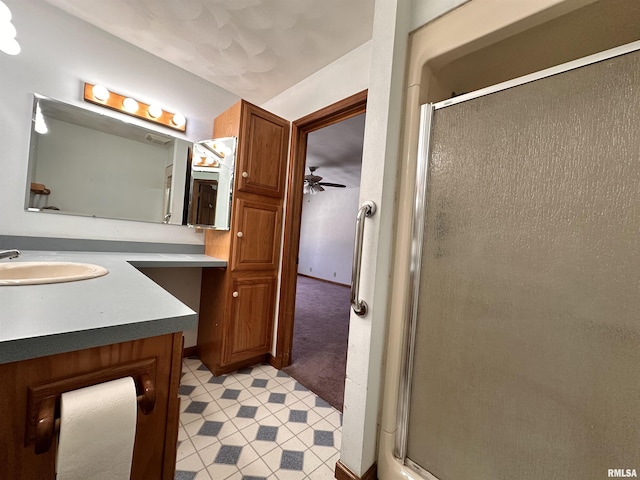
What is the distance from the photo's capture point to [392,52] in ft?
3.37

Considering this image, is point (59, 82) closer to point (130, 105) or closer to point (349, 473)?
point (130, 105)

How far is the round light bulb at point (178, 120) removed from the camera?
74.4 inches

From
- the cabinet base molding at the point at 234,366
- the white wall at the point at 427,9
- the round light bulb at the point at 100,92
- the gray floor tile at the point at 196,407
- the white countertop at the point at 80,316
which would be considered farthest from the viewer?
the cabinet base molding at the point at 234,366

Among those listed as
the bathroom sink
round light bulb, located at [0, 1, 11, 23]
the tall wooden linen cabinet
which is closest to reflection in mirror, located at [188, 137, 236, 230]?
the tall wooden linen cabinet

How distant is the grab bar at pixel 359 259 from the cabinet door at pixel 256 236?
1.04 metres

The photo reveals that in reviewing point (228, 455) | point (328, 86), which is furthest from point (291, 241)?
point (228, 455)

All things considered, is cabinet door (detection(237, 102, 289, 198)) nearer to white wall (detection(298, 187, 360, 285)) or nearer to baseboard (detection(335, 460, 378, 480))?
baseboard (detection(335, 460, 378, 480))

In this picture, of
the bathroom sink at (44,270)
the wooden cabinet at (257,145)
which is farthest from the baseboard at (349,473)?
the wooden cabinet at (257,145)

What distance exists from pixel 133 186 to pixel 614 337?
2.43 m

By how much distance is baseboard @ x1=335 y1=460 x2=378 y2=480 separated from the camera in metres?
1.05

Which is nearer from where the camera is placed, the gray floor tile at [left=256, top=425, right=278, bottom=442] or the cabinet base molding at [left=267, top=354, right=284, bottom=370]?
the gray floor tile at [left=256, top=425, right=278, bottom=442]

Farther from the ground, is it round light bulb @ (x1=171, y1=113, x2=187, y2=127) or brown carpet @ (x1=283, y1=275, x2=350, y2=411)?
round light bulb @ (x1=171, y1=113, x2=187, y2=127)

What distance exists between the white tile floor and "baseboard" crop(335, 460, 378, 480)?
0.07 meters

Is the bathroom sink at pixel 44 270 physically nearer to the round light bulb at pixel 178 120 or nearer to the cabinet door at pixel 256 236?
the cabinet door at pixel 256 236
